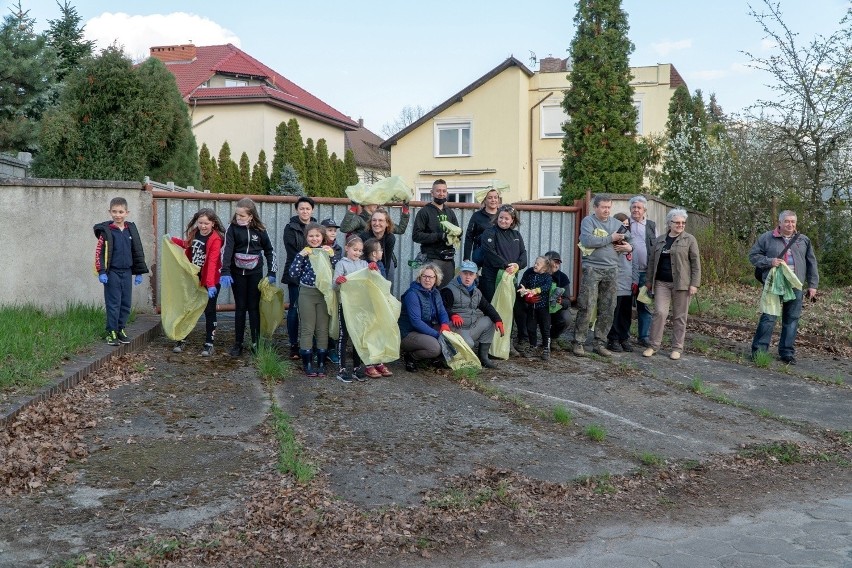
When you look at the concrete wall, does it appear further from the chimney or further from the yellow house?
the chimney

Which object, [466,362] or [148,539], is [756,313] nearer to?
[466,362]

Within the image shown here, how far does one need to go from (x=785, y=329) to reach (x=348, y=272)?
18.0ft

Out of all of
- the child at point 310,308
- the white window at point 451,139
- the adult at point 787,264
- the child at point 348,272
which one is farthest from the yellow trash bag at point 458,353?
the white window at point 451,139

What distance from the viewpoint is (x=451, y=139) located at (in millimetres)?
34969

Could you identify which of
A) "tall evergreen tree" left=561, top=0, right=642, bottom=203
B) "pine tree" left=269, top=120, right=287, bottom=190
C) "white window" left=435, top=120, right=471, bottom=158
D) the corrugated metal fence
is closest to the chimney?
"pine tree" left=269, top=120, right=287, bottom=190

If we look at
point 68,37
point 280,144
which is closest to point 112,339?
point 68,37

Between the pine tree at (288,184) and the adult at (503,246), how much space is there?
1861 cm

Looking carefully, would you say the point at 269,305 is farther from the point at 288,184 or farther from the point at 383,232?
the point at 288,184

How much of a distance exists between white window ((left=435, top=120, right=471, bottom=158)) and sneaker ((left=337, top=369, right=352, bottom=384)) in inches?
1078

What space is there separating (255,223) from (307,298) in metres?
1.14

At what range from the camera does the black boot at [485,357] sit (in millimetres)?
8969

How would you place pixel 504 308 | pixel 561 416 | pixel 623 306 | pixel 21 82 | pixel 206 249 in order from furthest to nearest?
1. pixel 21 82
2. pixel 623 306
3. pixel 504 308
4. pixel 206 249
5. pixel 561 416

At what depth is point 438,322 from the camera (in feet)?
28.7

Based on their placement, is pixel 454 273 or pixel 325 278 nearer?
pixel 325 278
